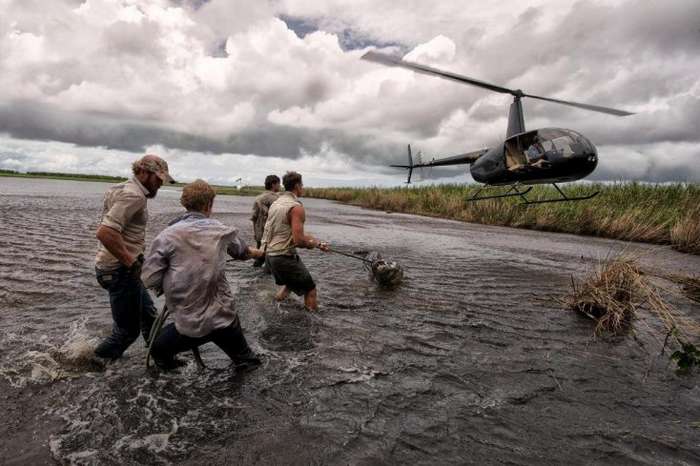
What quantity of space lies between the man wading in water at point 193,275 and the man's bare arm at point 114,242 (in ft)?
1.01

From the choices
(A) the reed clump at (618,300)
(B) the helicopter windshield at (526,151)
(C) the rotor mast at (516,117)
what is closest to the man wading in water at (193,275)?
(A) the reed clump at (618,300)

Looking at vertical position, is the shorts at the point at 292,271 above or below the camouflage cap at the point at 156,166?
below

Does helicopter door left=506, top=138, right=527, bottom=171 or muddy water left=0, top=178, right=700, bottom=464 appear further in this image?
helicopter door left=506, top=138, right=527, bottom=171

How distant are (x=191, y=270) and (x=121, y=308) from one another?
1082 millimetres

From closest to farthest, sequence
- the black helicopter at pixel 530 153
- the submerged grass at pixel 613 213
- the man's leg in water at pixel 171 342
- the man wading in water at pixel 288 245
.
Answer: the man's leg in water at pixel 171 342
the man wading in water at pixel 288 245
the black helicopter at pixel 530 153
the submerged grass at pixel 613 213

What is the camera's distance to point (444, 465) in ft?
8.80

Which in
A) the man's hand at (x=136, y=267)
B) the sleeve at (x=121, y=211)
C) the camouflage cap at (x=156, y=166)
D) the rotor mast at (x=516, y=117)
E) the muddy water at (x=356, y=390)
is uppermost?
the rotor mast at (x=516, y=117)

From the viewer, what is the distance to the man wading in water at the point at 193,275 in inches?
133

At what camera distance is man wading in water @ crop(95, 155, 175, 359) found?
3496 mm

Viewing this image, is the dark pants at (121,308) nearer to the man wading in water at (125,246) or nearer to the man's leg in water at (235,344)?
the man wading in water at (125,246)

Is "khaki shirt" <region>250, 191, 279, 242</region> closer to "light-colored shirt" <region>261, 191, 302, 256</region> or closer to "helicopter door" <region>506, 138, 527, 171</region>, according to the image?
"light-colored shirt" <region>261, 191, 302, 256</region>

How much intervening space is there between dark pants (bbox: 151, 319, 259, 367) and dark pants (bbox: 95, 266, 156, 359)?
1.55ft

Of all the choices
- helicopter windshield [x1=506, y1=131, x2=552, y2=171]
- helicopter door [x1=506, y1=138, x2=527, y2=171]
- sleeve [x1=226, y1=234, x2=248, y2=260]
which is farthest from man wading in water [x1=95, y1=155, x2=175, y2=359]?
helicopter door [x1=506, y1=138, x2=527, y2=171]

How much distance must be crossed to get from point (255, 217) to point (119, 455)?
6.20 meters
